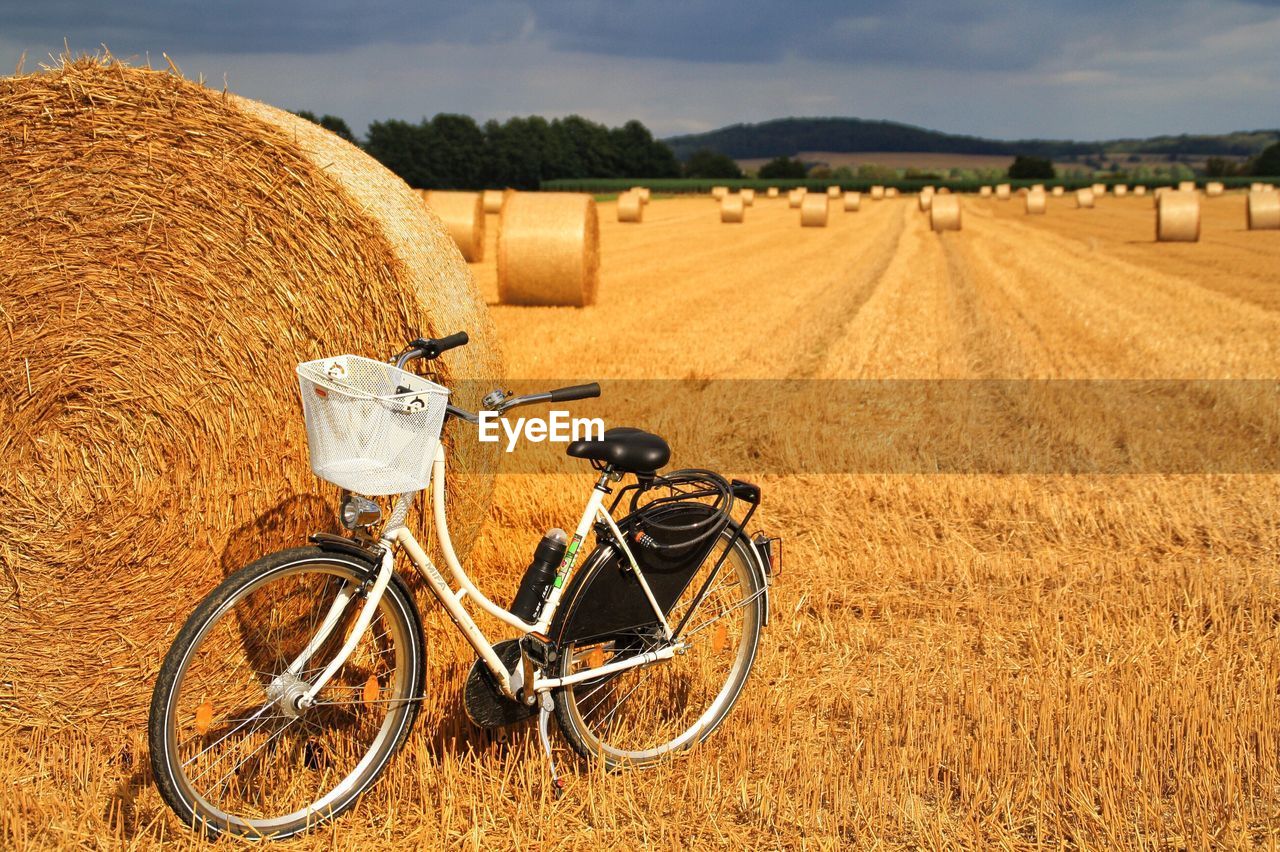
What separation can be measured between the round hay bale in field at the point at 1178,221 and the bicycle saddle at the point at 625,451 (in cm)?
2637

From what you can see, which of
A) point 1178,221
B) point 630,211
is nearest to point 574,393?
point 1178,221

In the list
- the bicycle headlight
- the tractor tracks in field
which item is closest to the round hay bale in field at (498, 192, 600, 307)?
the tractor tracks in field

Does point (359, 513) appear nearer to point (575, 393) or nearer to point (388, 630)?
point (388, 630)

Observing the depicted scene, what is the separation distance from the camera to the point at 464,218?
758 inches

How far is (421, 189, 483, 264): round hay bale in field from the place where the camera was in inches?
752

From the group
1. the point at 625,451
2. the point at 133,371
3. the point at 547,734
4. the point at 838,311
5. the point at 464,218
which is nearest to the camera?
the point at 625,451

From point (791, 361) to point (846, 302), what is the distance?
16.0ft

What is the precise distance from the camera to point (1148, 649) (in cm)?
426

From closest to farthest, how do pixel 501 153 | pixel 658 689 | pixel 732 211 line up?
pixel 658 689 → pixel 732 211 → pixel 501 153

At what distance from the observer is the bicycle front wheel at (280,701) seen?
8.68 ft

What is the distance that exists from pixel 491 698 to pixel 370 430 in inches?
37.8

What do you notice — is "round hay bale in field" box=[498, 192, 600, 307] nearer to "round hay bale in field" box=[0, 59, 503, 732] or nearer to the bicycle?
"round hay bale in field" box=[0, 59, 503, 732]

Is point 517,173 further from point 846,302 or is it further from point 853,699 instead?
point 853,699

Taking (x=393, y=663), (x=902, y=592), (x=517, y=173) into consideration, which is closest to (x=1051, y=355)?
(x=902, y=592)
